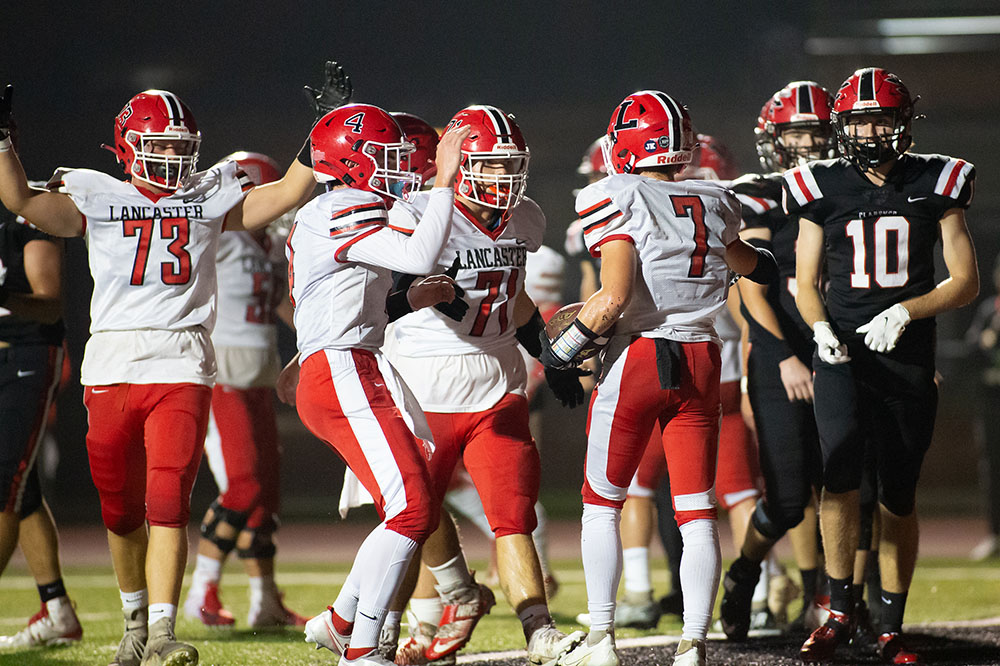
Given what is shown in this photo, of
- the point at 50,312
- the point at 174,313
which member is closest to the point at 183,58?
the point at 50,312

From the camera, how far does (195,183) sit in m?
3.25

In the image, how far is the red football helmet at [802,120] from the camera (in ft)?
12.3

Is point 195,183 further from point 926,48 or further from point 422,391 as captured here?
point 926,48

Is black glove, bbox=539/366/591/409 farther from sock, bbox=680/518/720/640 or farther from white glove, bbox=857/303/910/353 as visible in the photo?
white glove, bbox=857/303/910/353

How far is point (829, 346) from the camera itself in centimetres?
320

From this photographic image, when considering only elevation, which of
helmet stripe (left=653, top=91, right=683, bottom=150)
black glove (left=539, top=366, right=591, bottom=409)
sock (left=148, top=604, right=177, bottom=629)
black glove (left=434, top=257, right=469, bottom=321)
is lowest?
sock (left=148, top=604, right=177, bottom=629)

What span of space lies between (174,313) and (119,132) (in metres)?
0.53

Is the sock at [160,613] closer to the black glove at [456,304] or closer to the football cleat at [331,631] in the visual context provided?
the football cleat at [331,631]

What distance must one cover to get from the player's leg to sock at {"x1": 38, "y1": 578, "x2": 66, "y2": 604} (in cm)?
135

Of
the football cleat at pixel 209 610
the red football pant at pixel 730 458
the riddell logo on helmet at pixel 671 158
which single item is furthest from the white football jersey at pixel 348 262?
the football cleat at pixel 209 610

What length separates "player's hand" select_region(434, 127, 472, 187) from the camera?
2811mm

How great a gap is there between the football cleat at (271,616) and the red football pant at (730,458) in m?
1.34

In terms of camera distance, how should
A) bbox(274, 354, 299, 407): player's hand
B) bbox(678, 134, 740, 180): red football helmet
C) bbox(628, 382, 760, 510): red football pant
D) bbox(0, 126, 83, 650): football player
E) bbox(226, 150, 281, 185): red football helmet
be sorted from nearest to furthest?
bbox(274, 354, 299, 407): player's hand, bbox(0, 126, 83, 650): football player, bbox(628, 382, 760, 510): red football pant, bbox(226, 150, 281, 185): red football helmet, bbox(678, 134, 740, 180): red football helmet

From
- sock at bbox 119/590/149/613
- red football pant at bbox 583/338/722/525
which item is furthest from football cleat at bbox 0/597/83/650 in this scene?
red football pant at bbox 583/338/722/525
